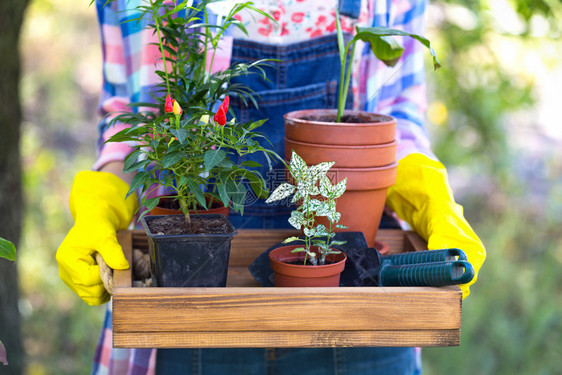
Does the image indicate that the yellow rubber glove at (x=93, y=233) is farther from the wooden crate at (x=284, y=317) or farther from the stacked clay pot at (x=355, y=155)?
the stacked clay pot at (x=355, y=155)

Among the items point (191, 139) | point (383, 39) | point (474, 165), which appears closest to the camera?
point (191, 139)

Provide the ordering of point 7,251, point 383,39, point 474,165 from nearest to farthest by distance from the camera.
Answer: point 7,251
point 383,39
point 474,165

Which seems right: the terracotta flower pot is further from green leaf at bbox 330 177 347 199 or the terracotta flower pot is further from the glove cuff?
the glove cuff

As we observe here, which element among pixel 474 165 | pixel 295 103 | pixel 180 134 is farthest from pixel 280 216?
pixel 474 165

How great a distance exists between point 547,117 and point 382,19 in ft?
12.0

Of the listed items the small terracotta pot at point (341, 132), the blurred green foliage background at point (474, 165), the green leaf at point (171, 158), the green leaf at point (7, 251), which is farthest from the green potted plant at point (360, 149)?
the blurred green foliage background at point (474, 165)

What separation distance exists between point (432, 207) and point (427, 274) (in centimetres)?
24

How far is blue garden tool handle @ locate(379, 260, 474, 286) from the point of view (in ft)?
2.28

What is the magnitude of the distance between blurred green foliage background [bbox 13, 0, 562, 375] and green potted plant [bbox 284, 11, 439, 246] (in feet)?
2.16

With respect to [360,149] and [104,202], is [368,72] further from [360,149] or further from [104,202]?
[104,202]

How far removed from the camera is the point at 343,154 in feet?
2.72

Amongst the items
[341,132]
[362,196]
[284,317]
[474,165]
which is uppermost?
[341,132]

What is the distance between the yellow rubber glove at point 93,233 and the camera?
2.65 ft

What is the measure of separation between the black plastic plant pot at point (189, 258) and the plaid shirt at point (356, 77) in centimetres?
37
